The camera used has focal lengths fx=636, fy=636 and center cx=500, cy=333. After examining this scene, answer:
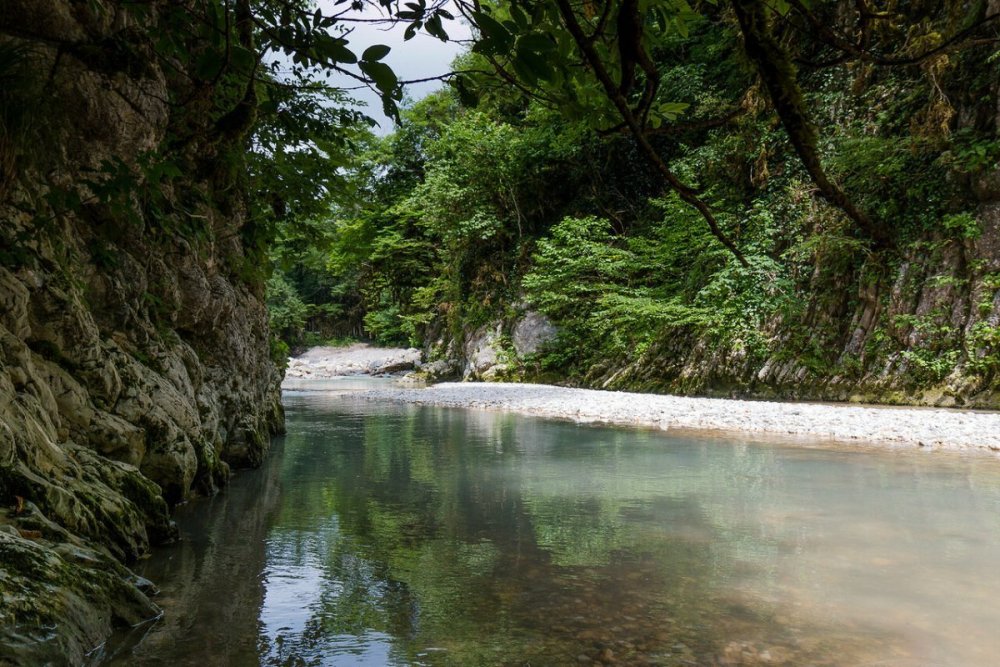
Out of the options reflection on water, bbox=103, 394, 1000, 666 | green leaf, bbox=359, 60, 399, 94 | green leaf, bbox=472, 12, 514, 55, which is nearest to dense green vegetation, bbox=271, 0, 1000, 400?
green leaf, bbox=472, 12, 514, 55

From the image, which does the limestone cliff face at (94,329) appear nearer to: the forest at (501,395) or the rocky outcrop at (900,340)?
the forest at (501,395)

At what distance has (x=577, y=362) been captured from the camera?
58.7ft

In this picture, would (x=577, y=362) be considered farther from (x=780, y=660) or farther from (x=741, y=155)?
(x=780, y=660)

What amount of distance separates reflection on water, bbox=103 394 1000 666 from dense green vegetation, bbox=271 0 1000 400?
1.85m

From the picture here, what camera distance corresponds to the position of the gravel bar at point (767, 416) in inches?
305

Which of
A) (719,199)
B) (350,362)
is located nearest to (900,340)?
(719,199)

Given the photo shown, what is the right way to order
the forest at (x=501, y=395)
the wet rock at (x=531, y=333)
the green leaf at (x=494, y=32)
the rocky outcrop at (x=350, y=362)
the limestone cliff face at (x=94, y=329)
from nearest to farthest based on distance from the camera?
the green leaf at (x=494, y=32) → the forest at (x=501, y=395) → the limestone cliff face at (x=94, y=329) → the wet rock at (x=531, y=333) → the rocky outcrop at (x=350, y=362)

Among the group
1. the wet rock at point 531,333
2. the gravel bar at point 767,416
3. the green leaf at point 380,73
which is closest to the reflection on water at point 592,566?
the gravel bar at point 767,416

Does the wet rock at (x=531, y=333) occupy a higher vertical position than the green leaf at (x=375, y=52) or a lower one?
lower

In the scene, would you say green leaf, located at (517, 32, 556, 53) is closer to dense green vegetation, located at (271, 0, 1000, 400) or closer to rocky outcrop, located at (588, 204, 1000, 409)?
dense green vegetation, located at (271, 0, 1000, 400)

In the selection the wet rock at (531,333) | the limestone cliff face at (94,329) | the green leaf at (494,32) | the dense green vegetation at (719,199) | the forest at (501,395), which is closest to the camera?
the green leaf at (494,32)

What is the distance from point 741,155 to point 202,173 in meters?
11.9

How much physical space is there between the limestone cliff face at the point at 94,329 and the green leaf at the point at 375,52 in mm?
1774

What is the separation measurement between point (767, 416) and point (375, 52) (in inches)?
377
